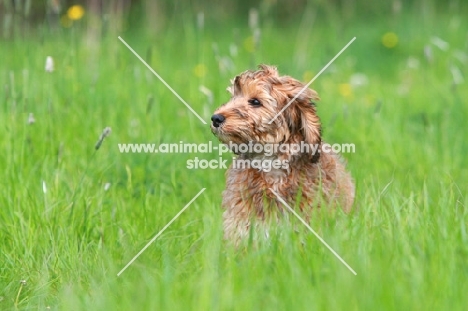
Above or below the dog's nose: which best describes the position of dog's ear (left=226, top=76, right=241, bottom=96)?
above

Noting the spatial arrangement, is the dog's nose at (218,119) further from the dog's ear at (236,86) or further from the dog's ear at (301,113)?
the dog's ear at (301,113)

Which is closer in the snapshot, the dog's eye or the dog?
the dog

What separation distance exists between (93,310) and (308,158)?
1.58 metres

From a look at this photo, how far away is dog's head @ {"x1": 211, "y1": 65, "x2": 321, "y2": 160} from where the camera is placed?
405cm

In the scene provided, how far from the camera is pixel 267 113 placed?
13.6 feet

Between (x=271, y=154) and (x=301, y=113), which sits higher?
(x=301, y=113)

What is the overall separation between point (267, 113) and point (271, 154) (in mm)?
216

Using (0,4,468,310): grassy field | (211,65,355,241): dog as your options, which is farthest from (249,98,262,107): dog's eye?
(0,4,468,310): grassy field

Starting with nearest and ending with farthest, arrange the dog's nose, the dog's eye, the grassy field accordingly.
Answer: the grassy field, the dog's nose, the dog's eye

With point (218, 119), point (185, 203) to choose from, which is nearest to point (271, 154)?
point (218, 119)

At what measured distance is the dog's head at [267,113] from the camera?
13.3ft

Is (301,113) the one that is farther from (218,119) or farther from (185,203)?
(185,203)

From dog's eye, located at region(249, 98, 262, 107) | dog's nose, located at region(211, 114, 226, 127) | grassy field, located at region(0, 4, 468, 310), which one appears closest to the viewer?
grassy field, located at region(0, 4, 468, 310)

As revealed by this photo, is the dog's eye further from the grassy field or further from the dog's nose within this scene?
the grassy field
